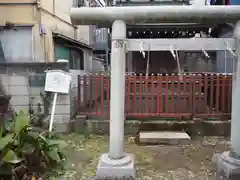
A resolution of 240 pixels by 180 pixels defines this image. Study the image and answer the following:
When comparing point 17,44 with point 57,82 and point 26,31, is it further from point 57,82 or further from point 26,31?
point 57,82

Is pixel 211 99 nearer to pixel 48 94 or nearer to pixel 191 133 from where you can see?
pixel 191 133

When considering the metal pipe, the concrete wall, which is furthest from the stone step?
the metal pipe

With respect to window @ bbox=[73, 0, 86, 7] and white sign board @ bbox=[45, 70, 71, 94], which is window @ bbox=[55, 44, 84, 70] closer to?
window @ bbox=[73, 0, 86, 7]

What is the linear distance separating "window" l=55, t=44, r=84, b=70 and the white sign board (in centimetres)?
332

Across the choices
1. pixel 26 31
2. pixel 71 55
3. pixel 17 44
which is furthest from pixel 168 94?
pixel 71 55

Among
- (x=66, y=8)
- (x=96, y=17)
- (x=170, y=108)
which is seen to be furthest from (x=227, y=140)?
(x=66, y=8)

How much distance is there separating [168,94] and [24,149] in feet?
13.8

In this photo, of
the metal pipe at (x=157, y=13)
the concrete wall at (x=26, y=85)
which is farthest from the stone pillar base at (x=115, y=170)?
the concrete wall at (x=26, y=85)

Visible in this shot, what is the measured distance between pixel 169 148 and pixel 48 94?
327 cm

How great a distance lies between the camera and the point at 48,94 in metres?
6.71

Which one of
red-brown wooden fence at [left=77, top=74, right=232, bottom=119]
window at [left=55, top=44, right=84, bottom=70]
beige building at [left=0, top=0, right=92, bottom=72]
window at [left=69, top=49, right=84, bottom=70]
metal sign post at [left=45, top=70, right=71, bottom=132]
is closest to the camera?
metal sign post at [left=45, top=70, right=71, bottom=132]

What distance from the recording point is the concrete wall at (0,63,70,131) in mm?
6621

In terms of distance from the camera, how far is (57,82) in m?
6.34

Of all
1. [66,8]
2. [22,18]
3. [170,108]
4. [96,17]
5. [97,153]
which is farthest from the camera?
[66,8]
